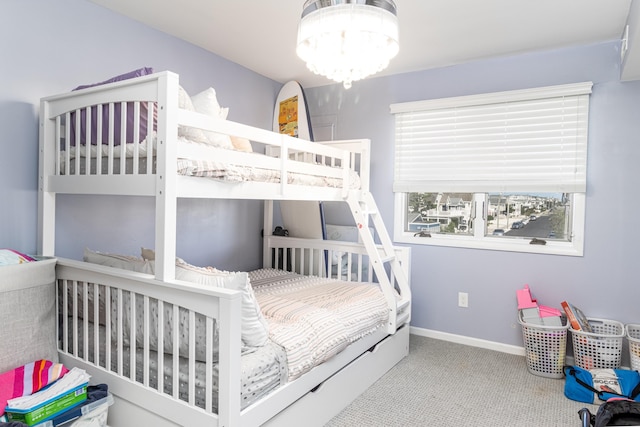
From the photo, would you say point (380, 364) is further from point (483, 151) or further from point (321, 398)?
point (483, 151)

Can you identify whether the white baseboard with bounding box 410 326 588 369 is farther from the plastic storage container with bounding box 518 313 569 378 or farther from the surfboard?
the surfboard

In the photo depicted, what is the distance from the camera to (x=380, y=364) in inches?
104

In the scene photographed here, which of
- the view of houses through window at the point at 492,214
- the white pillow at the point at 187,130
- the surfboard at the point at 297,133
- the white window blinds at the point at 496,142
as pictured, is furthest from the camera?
the surfboard at the point at 297,133

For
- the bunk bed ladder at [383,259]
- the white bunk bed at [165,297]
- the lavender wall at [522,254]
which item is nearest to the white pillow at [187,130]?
the white bunk bed at [165,297]

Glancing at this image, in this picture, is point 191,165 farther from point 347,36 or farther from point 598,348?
point 598,348

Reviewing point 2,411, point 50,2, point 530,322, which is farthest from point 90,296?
point 530,322

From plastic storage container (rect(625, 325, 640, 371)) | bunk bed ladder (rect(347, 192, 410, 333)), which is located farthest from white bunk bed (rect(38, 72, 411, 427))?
plastic storage container (rect(625, 325, 640, 371))

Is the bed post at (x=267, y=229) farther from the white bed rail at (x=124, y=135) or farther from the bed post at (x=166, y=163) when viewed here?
the bed post at (x=166, y=163)

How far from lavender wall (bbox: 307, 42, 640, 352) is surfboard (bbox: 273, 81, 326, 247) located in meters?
0.39

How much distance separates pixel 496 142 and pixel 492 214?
0.56 m

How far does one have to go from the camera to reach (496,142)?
3.11 m

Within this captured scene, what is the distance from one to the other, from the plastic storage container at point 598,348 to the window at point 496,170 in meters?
0.57

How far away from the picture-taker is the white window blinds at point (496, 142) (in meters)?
2.85

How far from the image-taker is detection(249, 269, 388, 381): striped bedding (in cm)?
188
